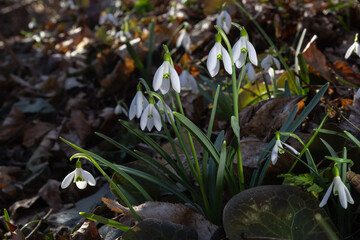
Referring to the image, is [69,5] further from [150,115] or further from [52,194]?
[150,115]

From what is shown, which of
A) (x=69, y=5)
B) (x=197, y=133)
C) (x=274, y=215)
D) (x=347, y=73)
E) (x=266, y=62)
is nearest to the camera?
(x=274, y=215)

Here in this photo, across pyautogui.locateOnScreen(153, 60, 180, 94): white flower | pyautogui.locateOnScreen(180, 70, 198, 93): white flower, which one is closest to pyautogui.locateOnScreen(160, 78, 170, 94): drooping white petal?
pyautogui.locateOnScreen(153, 60, 180, 94): white flower

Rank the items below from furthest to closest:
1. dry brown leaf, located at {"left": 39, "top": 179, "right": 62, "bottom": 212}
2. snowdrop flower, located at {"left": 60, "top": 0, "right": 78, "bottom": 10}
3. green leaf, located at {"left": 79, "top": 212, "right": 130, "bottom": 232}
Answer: snowdrop flower, located at {"left": 60, "top": 0, "right": 78, "bottom": 10}
dry brown leaf, located at {"left": 39, "top": 179, "right": 62, "bottom": 212}
green leaf, located at {"left": 79, "top": 212, "right": 130, "bottom": 232}

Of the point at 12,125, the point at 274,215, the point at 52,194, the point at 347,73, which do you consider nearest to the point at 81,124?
the point at 52,194

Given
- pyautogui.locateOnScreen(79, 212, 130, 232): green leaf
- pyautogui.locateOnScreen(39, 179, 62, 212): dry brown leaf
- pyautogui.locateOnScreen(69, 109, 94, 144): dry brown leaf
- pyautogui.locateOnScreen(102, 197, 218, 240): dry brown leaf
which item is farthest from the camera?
pyautogui.locateOnScreen(69, 109, 94, 144): dry brown leaf

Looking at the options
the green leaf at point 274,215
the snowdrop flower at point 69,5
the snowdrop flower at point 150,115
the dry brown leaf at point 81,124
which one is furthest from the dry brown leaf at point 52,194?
the snowdrop flower at point 69,5

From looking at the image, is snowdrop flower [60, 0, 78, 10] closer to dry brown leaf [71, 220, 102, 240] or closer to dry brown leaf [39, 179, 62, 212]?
dry brown leaf [39, 179, 62, 212]
